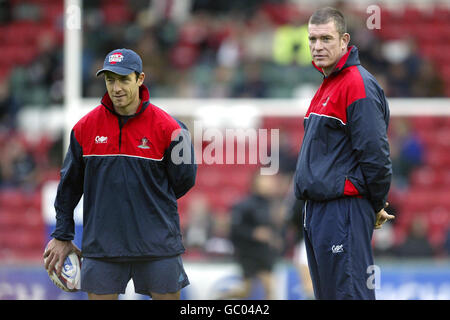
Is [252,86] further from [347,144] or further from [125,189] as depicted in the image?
[347,144]

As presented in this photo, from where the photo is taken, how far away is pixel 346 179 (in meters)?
4.66

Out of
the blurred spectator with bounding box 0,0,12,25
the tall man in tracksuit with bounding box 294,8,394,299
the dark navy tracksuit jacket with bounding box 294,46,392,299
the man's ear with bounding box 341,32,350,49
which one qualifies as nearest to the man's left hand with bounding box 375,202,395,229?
the tall man in tracksuit with bounding box 294,8,394,299

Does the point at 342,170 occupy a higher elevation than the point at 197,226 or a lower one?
higher

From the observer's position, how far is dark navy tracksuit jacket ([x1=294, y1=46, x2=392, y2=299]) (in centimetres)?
462

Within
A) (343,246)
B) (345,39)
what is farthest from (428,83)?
(343,246)

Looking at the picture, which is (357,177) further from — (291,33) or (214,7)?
(214,7)

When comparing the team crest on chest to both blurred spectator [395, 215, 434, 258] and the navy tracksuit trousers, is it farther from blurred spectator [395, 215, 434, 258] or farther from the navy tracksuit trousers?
blurred spectator [395, 215, 434, 258]

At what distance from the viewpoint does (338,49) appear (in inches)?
191

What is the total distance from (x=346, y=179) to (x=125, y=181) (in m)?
1.35

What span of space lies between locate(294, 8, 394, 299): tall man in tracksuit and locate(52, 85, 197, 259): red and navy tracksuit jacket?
33.8 inches

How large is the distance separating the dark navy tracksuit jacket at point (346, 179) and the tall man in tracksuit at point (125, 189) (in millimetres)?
891

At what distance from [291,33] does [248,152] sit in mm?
1869

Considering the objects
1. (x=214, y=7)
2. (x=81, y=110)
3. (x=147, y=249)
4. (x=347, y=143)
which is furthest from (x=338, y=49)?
(x=214, y=7)

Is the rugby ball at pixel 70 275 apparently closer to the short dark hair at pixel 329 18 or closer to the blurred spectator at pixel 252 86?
the short dark hair at pixel 329 18
